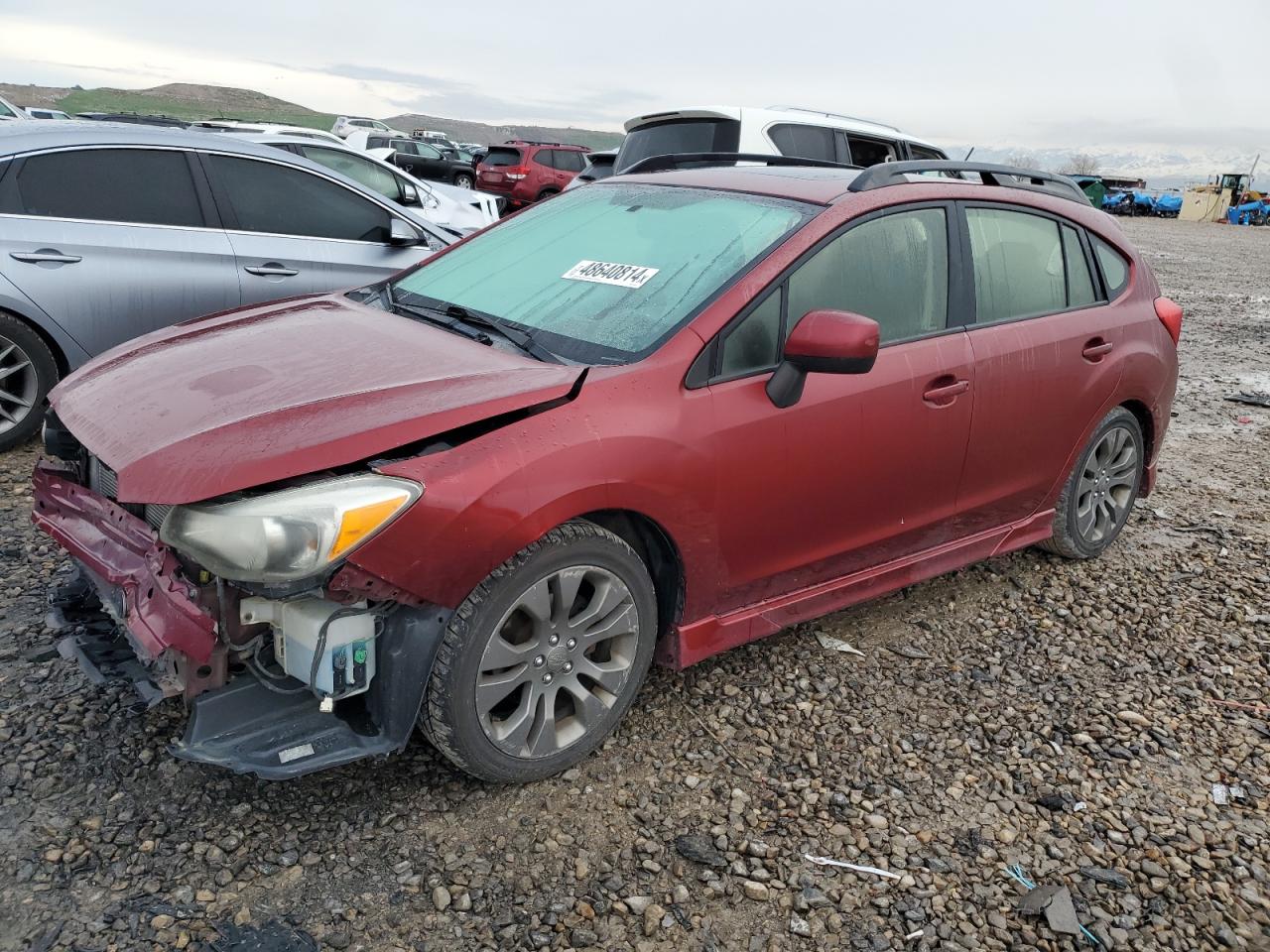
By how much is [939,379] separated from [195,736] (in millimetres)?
2522

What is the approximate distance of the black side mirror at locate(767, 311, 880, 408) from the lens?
2.84m

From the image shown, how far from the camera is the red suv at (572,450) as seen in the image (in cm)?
242

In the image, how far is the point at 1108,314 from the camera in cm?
423

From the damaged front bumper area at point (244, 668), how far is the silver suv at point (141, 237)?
9.95ft

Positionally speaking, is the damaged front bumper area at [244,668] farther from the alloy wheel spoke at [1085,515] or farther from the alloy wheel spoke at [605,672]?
the alloy wheel spoke at [1085,515]

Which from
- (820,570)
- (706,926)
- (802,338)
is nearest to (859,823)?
(706,926)

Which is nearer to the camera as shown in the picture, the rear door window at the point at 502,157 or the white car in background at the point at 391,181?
the white car in background at the point at 391,181

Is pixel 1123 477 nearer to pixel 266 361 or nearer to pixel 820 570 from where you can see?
pixel 820 570

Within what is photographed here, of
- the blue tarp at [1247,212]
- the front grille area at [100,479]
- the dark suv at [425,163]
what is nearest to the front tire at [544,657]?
the front grille area at [100,479]

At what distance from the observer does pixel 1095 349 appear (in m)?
4.11

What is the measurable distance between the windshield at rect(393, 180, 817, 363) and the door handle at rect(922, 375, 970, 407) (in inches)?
28.6

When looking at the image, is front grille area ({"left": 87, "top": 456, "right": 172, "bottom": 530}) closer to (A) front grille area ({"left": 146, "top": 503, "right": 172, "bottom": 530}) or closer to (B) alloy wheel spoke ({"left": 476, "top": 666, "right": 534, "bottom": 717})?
(A) front grille area ({"left": 146, "top": 503, "right": 172, "bottom": 530})

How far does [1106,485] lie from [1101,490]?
0.04 meters

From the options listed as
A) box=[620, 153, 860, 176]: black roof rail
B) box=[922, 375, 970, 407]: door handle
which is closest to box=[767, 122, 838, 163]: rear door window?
box=[620, 153, 860, 176]: black roof rail
